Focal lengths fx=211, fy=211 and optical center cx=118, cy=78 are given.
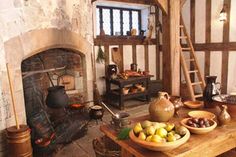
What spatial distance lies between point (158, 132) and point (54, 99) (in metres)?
2.05

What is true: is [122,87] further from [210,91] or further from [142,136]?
[142,136]

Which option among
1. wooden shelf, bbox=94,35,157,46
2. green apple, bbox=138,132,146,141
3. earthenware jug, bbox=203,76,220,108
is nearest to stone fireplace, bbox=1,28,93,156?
wooden shelf, bbox=94,35,157,46

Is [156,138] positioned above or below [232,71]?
below

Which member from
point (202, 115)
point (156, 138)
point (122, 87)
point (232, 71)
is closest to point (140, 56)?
point (122, 87)

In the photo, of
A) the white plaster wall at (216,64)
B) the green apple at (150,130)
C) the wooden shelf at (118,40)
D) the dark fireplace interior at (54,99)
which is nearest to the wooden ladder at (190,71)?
the white plaster wall at (216,64)

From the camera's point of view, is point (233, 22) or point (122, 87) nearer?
point (233, 22)

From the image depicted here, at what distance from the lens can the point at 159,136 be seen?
1411mm

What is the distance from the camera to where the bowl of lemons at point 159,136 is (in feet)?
4.46

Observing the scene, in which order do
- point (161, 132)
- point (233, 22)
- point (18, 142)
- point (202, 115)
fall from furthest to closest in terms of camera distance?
point (233, 22) → point (18, 142) → point (202, 115) → point (161, 132)

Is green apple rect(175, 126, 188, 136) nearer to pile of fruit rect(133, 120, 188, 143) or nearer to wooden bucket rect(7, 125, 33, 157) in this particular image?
pile of fruit rect(133, 120, 188, 143)

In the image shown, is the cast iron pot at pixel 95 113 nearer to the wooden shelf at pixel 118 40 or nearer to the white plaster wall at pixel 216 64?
the wooden shelf at pixel 118 40

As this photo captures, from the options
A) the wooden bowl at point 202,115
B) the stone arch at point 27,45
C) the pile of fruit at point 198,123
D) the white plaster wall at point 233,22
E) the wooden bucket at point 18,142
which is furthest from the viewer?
the white plaster wall at point 233,22

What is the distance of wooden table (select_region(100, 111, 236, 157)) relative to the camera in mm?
1402

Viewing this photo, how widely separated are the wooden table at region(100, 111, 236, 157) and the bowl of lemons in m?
0.05
